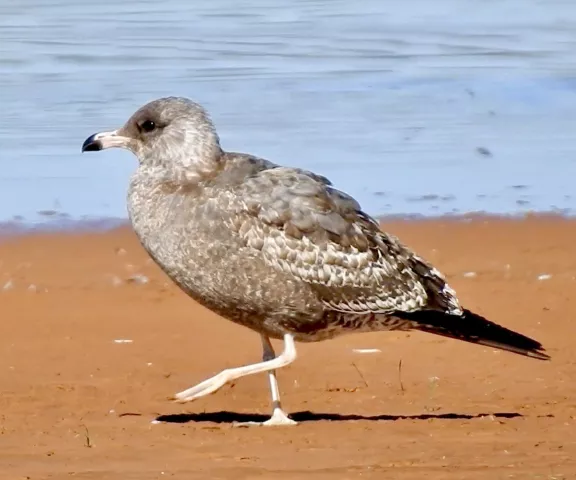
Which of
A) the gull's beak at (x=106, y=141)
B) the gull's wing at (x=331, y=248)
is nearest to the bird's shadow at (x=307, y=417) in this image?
the gull's wing at (x=331, y=248)

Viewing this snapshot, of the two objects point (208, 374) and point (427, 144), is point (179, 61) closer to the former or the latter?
point (427, 144)

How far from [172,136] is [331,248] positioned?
0.96m

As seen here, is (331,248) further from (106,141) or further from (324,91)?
(324,91)

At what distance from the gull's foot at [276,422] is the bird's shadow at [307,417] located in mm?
124

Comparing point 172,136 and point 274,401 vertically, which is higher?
point 172,136

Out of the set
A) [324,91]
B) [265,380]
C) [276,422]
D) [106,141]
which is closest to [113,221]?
[265,380]

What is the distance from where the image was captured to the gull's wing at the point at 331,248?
27.3ft

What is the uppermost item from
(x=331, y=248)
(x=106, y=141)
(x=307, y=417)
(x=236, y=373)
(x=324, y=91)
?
(x=106, y=141)

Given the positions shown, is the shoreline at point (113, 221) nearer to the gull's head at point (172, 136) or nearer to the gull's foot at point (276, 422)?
the gull's head at point (172, 136)

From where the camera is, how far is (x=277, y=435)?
7.95m

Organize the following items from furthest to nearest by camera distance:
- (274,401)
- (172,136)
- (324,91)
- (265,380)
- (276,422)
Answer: (324,91) → (265,380) → (172,136) → (274,401) → (276,422)

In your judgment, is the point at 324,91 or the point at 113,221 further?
the point at 324,91

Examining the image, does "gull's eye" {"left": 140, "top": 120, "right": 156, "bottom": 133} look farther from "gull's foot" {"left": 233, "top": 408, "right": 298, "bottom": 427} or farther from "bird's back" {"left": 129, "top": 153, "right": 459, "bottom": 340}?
"gull's foot" {"left": 233, "top": 408, "right": 298, "bottom": 427}

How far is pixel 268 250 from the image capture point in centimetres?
831
